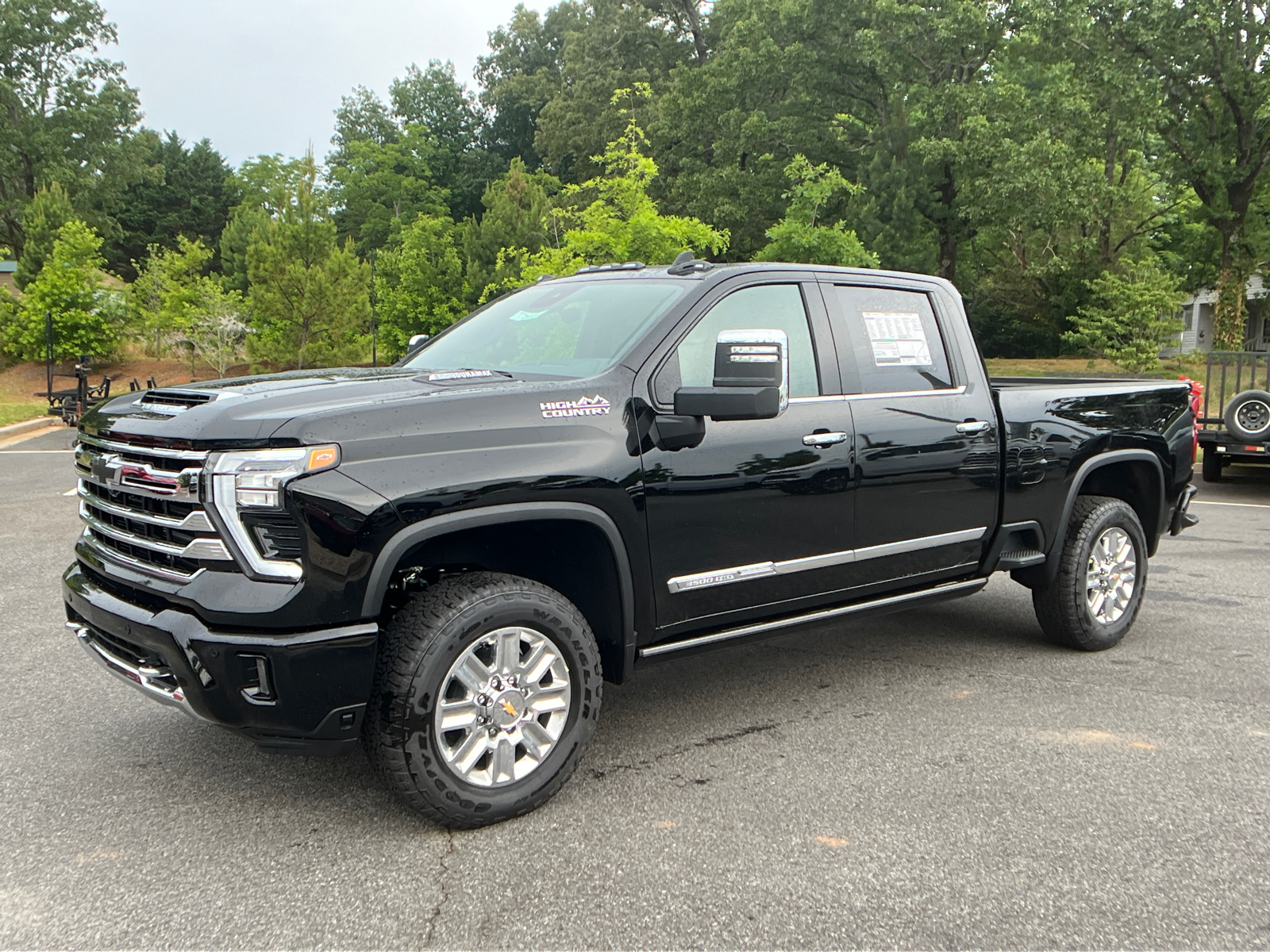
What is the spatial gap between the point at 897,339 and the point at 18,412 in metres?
21.5

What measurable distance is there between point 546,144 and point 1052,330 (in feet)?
108

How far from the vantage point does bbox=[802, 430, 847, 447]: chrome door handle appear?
424 centimetres

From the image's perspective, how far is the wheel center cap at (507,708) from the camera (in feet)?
11.4

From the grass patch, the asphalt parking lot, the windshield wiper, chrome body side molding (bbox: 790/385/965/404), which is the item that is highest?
the windshield wiper

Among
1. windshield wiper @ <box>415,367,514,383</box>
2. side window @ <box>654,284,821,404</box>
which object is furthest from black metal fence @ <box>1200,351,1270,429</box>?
windshield wiper @ <box>415,367,514,383</box>

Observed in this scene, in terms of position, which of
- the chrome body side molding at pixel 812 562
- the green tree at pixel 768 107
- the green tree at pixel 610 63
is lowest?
the chrome body side molding at pixel 812 562

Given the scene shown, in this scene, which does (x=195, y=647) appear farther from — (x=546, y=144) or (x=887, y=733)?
(x=546, y=144)

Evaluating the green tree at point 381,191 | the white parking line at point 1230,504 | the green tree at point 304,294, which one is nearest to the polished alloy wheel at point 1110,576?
the white parking line at point 1230,504

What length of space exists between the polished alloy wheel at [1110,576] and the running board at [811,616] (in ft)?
2.54

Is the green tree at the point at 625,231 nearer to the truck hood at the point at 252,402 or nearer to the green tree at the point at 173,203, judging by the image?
the truck hood at the point at 252,402

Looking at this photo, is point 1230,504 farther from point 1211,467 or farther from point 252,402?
point 252,402

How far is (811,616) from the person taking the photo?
444cm

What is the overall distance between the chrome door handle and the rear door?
0.10m

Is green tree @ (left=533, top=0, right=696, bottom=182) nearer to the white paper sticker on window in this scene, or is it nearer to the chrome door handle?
the white paper sticker on window
